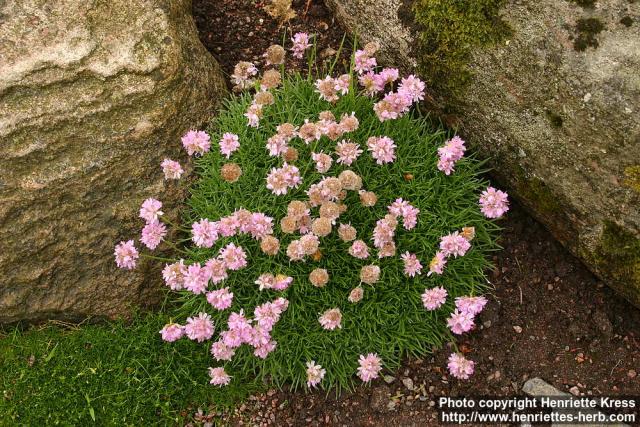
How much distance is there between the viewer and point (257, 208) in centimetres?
387

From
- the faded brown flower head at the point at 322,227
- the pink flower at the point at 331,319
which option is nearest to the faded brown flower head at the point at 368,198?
the faded brown flower head at the point at 322,227

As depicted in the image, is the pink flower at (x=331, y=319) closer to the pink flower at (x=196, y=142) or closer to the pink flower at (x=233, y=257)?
the pink flower at (x=233, y=257)

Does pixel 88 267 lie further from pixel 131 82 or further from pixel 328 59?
pixel 328 59

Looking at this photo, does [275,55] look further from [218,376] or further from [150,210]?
[218,376]

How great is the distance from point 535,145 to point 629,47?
705 millimetres

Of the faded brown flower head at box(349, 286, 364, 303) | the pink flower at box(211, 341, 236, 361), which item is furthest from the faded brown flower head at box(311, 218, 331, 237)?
the pink flower at box(211, 341, 236, 361)

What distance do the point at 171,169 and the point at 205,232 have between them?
50cm

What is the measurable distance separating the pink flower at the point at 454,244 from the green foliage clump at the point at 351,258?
0.16 m

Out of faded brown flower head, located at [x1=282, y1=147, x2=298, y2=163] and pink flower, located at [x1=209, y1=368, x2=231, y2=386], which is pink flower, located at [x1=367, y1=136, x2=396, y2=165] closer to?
faded brown flower head, located at [x1=282, y1=147, x2=298, y2=163]

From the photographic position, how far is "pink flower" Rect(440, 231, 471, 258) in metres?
3.65

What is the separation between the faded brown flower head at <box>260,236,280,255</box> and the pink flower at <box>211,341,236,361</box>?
62cm

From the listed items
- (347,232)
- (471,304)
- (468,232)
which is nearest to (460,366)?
(471,304)

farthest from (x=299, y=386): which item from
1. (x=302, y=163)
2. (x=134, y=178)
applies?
(x=134, y=178)

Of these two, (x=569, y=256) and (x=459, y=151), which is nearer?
(x=459, y=151)
